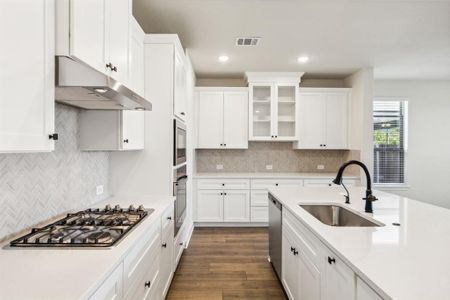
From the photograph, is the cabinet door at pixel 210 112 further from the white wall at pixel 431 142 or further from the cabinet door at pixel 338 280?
the white wall at pixel 431 142

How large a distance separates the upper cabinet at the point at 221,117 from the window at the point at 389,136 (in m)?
2.85

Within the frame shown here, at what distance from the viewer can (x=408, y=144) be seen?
5.32m

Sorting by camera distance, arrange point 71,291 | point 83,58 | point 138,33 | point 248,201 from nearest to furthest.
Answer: point 71,291
point 83,58
point 138,33
point 248,201

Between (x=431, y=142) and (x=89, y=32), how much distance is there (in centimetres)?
633

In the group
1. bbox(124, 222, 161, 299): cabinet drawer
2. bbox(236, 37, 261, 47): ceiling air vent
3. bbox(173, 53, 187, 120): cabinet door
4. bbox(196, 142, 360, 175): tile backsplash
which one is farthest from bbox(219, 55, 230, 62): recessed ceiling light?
bbox(124, 222, 161, 299): cabinet drawer

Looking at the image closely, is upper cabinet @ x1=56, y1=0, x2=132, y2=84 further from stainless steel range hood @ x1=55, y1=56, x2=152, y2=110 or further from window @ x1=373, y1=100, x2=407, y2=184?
window @ x1=373, y1=100, x2=407, y2=184

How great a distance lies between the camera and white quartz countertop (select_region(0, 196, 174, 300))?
2.81 feet

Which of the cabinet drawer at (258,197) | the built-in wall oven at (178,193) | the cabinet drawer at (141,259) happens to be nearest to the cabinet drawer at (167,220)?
the cabinet drawer at (141,259)

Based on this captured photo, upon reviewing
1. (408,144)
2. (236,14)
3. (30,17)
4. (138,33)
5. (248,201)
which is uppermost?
(236,14)

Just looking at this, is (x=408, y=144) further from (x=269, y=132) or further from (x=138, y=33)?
(x=138, y=33)

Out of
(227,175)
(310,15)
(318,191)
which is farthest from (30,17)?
(227,175)

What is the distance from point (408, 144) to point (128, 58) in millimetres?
5614

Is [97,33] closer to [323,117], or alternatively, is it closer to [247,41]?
[247,41]

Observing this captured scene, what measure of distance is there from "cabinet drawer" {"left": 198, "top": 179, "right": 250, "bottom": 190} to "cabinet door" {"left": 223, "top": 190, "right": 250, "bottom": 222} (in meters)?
0.08
